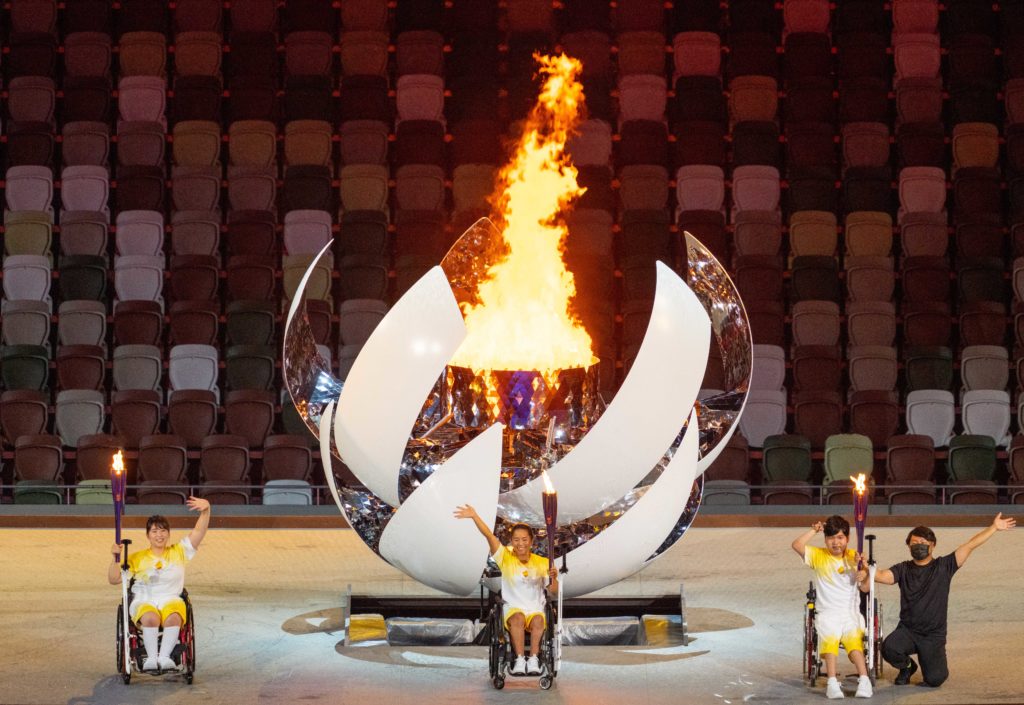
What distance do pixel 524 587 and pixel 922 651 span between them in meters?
1.46

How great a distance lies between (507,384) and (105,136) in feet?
23.8

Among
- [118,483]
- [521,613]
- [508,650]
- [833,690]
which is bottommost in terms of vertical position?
[833,690]

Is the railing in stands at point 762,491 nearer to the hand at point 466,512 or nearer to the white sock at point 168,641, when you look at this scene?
the white sock at point 168,641

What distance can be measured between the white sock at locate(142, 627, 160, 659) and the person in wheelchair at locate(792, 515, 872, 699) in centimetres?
236

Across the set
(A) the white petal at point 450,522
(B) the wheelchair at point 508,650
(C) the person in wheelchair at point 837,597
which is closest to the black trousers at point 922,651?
(C) the person in wheelchair at point 837,597

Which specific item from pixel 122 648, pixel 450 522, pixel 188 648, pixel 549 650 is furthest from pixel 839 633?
pixel 122 648

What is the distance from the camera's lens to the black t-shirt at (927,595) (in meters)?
5.79

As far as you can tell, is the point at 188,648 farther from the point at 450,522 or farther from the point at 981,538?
the point at 981,538

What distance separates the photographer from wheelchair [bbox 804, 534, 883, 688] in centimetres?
570

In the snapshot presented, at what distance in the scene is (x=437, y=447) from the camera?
635 cm

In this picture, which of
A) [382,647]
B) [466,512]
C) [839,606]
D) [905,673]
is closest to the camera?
[839,606]

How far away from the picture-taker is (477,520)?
5.78 meters

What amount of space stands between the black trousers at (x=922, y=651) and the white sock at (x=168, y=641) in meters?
2.60

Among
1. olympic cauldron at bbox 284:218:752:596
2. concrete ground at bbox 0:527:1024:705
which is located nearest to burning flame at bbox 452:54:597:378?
olympic cauldron at bbox 284:218:752:596
